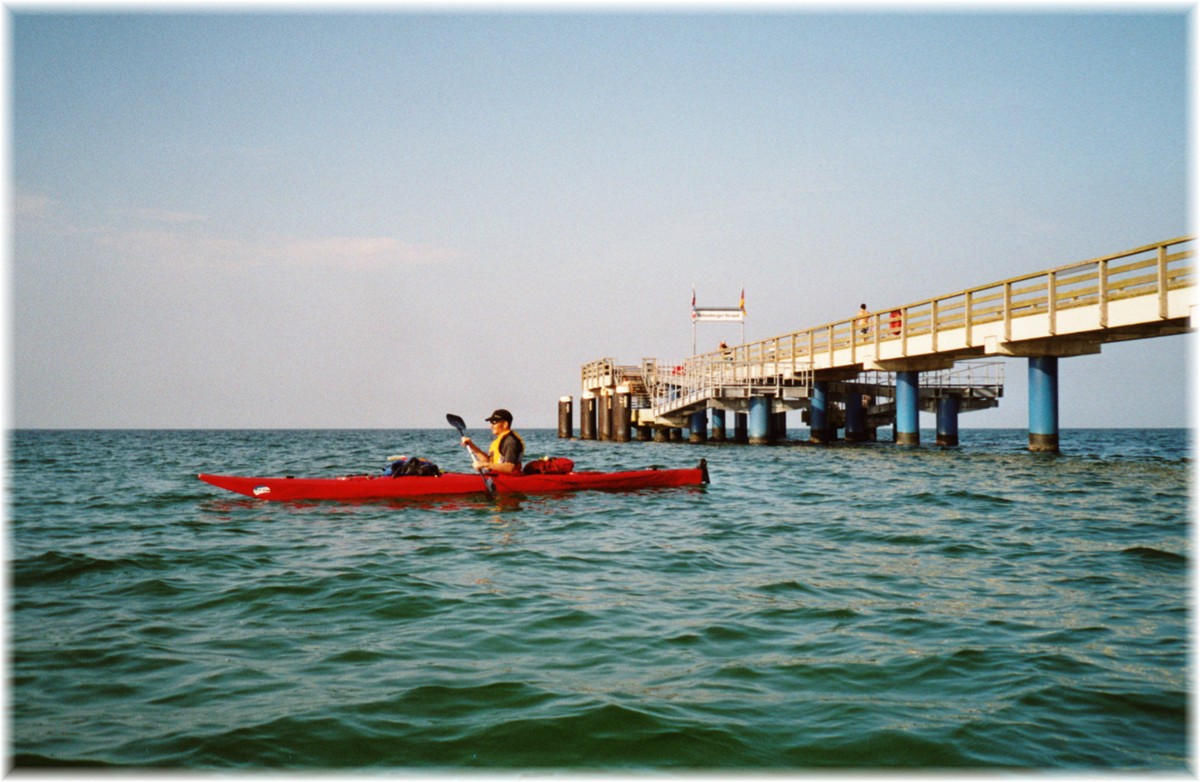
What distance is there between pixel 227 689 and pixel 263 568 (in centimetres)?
383

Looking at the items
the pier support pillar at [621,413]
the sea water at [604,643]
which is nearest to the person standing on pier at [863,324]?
the pier support pillar at [621,413]

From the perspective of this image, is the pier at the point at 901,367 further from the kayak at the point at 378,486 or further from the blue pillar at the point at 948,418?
the kayak at the point at 378,486

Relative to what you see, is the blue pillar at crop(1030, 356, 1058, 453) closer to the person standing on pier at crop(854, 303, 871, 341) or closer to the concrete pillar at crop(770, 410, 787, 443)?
the person standing on pier at crop(854, 303, 871, 341)

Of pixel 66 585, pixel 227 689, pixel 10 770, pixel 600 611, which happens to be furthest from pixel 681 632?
pixel 66 585

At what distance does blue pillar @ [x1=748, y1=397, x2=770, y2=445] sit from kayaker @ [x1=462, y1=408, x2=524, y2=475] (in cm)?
2311

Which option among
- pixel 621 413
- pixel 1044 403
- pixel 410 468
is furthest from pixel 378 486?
pixel 621 413

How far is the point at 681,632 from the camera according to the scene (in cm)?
593

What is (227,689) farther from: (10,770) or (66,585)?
(66,585)

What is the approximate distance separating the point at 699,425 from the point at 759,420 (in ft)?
18.0

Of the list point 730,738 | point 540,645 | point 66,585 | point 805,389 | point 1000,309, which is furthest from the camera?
point 805,389

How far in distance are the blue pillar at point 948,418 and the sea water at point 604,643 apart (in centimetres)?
2412

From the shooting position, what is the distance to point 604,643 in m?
5.70

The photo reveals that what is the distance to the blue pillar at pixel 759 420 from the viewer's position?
1398 inches

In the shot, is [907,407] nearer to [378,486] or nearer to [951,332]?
[951,332]
